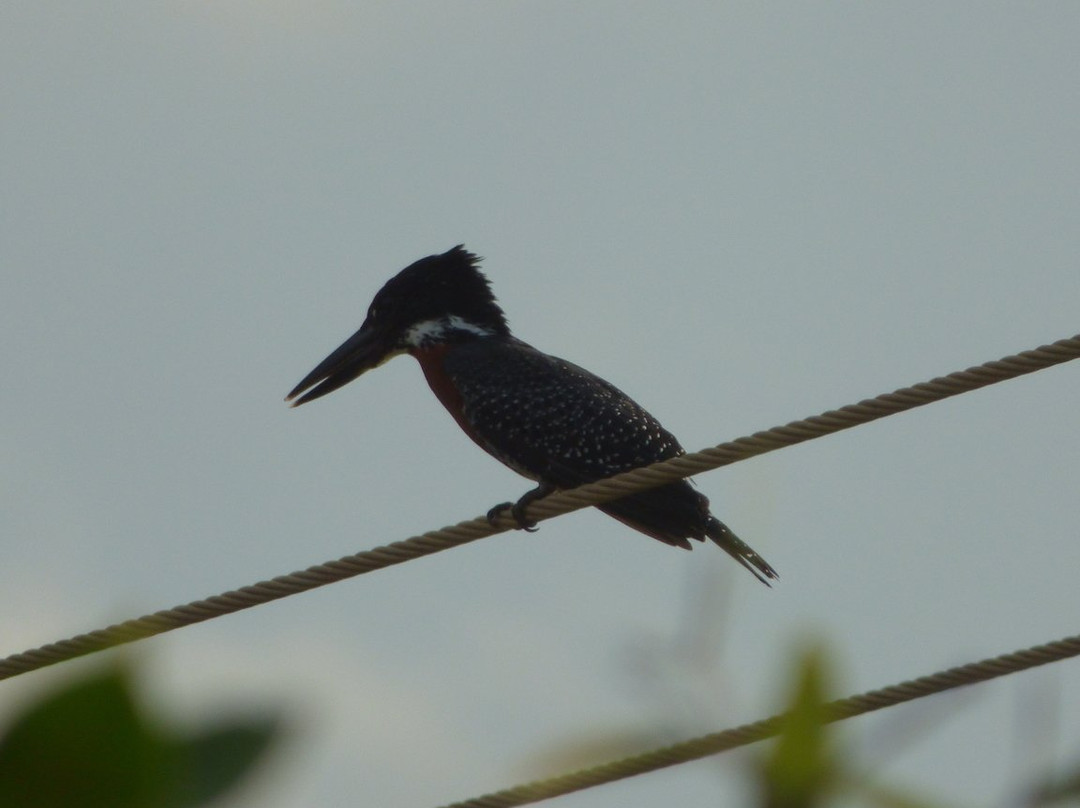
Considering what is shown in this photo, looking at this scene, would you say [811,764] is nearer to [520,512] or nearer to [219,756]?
[219,756]

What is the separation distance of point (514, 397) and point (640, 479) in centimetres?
269

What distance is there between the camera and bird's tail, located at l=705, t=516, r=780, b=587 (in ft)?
21.1

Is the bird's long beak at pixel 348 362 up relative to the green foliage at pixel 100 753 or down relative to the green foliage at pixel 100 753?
down

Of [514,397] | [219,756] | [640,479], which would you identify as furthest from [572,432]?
[219,756]

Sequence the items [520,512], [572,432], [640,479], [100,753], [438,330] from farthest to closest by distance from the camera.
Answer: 1. [438,330]
2. [572,432]
3. [520,512]
4. [640,479]
5. [100,753]

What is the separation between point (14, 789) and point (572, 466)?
242 inches

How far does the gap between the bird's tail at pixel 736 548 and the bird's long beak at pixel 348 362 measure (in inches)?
91.3

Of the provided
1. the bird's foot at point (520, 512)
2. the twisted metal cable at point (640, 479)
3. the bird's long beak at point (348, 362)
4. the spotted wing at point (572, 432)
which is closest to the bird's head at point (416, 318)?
the bird's long beak at point (348, 362)

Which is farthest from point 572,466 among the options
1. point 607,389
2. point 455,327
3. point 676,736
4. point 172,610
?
point 676,736

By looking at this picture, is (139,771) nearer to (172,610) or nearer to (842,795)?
(842,795)

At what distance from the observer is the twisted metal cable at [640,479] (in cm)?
389

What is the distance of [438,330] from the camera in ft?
25.8

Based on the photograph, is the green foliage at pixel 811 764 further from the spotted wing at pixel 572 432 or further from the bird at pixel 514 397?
the spotted wing at pixel 572 432

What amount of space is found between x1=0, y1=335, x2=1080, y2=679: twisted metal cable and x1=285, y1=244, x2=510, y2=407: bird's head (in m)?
3.36
